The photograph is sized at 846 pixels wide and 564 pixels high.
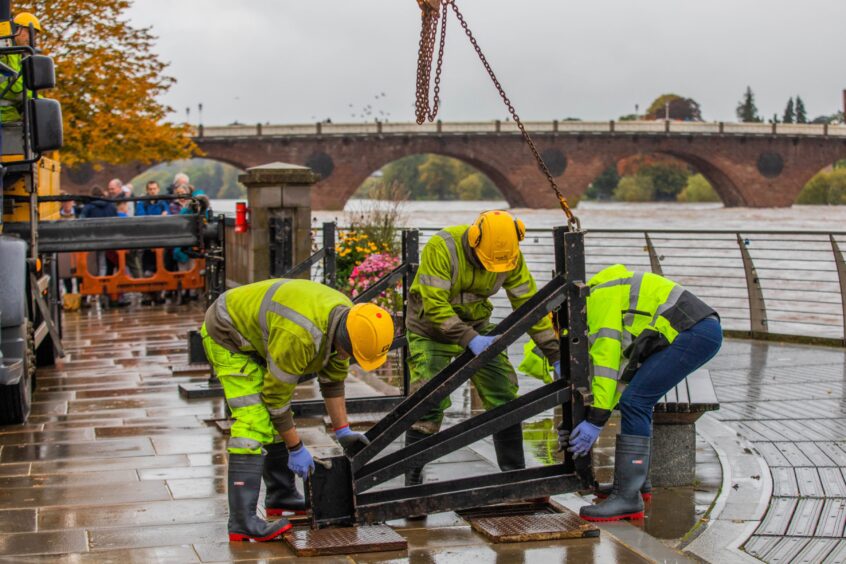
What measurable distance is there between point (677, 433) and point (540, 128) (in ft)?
206

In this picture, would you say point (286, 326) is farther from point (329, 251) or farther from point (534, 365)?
point (329, 251)

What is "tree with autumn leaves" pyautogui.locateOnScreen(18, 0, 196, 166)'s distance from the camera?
24.7 metres

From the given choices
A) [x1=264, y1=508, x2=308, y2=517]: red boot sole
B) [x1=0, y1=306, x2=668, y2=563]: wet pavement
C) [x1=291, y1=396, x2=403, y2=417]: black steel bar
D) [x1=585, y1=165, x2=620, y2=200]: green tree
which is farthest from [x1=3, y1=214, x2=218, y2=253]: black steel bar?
[x1=585, y1=165, x2=620, y2=200]: green tree

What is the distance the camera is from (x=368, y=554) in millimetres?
5664

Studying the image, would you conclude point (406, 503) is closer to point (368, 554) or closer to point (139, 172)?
point (368, 554)

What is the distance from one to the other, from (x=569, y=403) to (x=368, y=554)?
129cm

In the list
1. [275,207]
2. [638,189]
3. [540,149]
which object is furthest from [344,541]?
[638,189]

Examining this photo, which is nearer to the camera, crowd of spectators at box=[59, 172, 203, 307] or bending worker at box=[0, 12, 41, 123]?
bending worker at box=[0, 12, 41, 123]

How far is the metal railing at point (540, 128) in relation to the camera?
62.9 metres

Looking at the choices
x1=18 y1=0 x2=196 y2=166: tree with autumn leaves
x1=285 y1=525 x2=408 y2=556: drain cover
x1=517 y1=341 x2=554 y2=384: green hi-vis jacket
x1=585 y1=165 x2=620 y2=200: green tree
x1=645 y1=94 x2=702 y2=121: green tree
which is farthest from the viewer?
x1=645 y1=94 x2=702 y2=121: green tree

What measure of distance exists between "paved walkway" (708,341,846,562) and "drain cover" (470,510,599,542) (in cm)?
86

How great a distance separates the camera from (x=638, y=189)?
91.8 meters

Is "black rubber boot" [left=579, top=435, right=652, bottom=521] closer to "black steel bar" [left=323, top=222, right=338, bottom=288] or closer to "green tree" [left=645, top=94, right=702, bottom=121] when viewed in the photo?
"black steel bar" [left=323, top=222, right=338, bottom=288]

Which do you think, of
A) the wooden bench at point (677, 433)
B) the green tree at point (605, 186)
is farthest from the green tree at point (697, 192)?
the wooden bench at point (677, 433)
